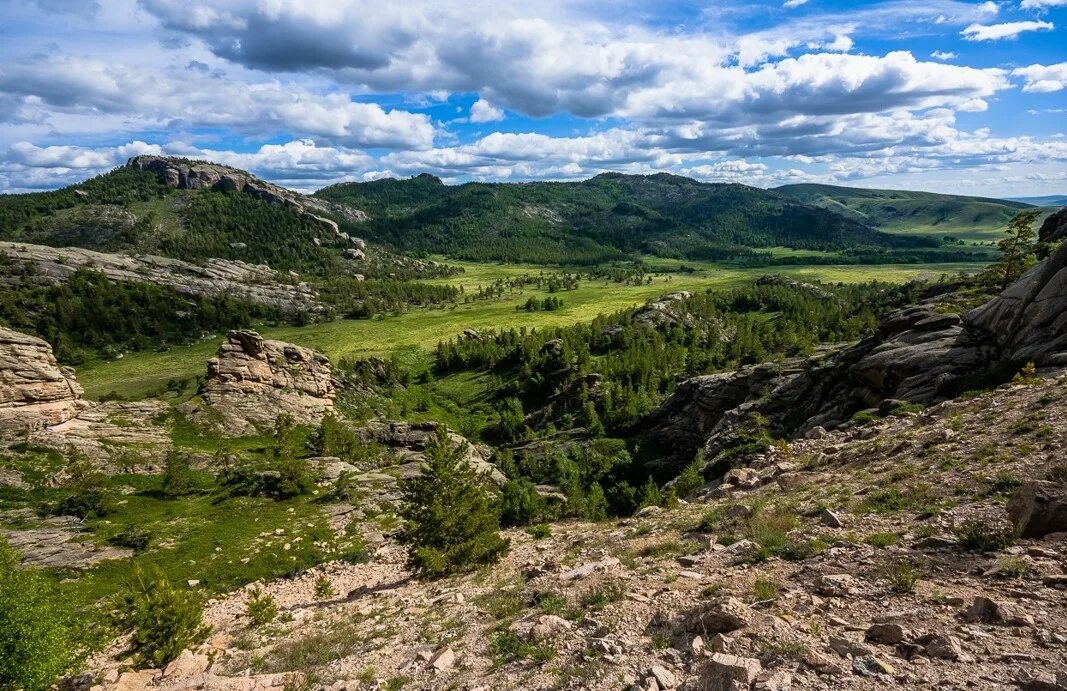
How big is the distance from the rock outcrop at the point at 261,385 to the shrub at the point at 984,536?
73.3 metres

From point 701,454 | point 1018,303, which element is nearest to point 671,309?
point 701,454

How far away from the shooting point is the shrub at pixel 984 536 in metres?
14.0

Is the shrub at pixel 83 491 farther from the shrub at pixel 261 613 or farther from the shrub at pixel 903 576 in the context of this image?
the shrub at pixel 903 576

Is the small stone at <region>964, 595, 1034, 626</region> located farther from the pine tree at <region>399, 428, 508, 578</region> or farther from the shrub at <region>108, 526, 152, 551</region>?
the shrub at <region>108, 526, 152, 551</region>

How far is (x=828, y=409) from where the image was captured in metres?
50.0

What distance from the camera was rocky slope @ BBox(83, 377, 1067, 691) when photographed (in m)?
10.6

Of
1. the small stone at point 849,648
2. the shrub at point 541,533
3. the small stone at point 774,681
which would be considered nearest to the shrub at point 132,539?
the shrub at point 541,533

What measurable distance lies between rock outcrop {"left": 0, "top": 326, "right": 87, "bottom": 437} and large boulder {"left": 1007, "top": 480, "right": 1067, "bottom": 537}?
73130 millimetres

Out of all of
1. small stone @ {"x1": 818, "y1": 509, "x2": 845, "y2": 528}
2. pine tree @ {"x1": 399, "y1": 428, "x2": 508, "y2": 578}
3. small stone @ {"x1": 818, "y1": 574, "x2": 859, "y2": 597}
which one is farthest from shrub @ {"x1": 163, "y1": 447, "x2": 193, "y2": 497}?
small stone @ {"x1": 818, "y1": 574, "x2": 859, "y2": 597}

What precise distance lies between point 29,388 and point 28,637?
50.5m

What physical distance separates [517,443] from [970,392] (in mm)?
79862

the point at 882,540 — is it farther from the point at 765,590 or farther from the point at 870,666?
the point at 870,666

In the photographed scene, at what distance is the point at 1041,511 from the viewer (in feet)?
46.0

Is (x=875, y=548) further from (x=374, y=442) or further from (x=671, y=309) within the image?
(x=671, y=309)
